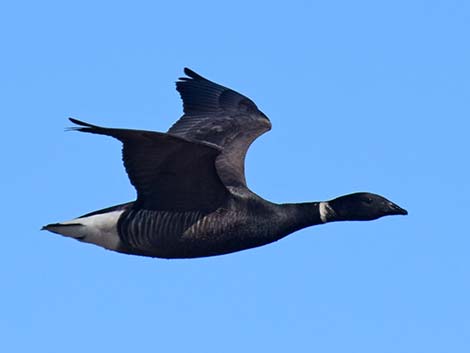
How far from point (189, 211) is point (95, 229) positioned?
1415 millimetres

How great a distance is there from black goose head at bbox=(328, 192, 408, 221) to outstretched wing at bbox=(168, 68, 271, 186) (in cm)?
168

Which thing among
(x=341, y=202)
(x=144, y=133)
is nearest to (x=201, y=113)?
(x=341, y=202)

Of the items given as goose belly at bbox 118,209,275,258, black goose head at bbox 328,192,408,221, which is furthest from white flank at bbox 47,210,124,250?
black goose head at bbox 328,192,408,221

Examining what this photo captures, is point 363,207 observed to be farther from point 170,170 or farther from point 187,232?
point 170,170

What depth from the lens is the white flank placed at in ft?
55.6

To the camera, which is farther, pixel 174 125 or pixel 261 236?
pixel 174 125

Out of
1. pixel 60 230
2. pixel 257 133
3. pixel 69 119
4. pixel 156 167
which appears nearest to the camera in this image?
pixel 69 119

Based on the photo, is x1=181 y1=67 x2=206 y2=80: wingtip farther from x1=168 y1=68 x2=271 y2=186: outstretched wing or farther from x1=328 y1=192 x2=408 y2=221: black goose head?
x1=328 y1=192 x2=408 y2=221: black goose head

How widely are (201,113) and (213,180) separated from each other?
4.95 meters

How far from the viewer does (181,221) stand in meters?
16.7

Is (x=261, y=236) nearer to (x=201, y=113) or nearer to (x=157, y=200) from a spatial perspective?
(x=157, y=200)

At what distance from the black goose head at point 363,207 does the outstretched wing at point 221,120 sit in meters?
1.68

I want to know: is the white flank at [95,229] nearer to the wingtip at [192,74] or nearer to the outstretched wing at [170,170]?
the outstretched wing at [170,170]

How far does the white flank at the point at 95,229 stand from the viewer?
16953 millimetres
